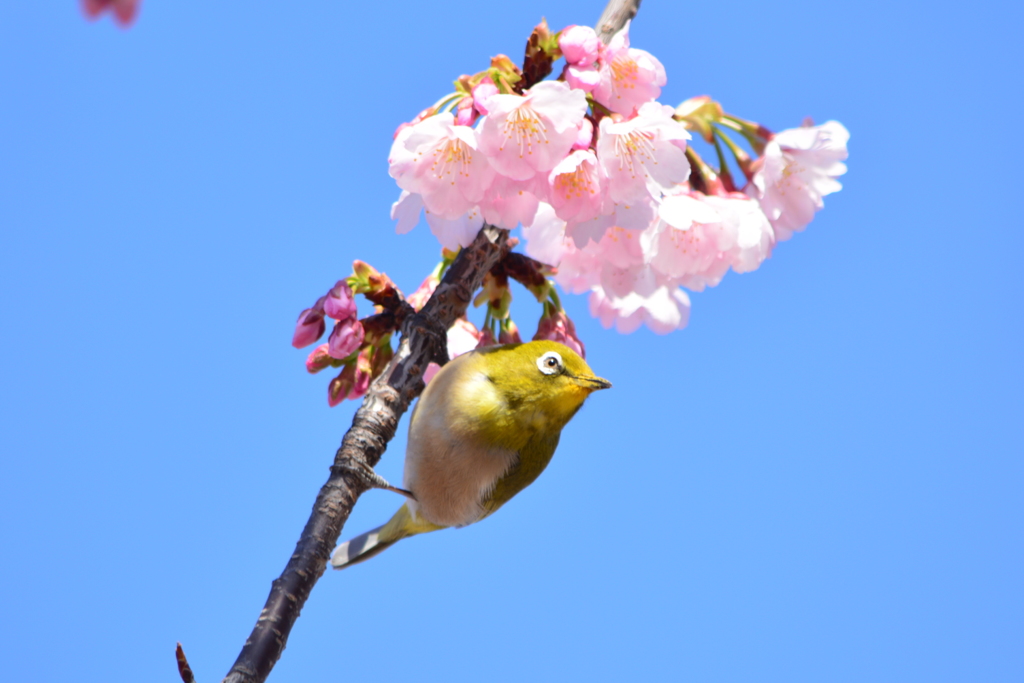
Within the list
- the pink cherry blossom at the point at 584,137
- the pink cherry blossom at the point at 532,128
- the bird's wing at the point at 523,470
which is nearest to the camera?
the pink cherry blossom at the point at 532,128

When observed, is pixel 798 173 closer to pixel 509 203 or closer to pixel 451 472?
pixel 509 203

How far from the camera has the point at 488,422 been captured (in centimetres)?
235

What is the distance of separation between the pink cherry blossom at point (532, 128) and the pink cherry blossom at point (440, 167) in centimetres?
8

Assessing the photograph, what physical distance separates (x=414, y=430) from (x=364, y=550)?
2.30 ft

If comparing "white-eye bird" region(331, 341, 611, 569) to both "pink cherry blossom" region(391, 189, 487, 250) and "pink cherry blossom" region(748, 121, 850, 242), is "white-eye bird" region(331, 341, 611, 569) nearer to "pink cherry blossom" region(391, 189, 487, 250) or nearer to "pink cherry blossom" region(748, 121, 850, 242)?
"pink cherry blossom" region(391, 189, 487, 250)

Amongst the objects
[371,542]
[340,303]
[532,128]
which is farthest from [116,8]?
[371,542]

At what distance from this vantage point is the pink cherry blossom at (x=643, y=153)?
207cm

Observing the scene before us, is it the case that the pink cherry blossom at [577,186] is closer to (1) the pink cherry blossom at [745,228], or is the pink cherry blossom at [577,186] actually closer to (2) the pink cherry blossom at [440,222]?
(2) the pink cherry blossom at [440,222]

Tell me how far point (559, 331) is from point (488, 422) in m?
0.51

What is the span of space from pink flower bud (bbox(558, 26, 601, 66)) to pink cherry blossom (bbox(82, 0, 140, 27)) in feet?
5.47

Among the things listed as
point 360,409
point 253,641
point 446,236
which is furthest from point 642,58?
point 253,641

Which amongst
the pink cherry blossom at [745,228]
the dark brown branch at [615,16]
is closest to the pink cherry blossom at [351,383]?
the pink cherry blossom at [745,228]

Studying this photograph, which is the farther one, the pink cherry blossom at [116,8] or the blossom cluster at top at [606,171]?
the blossom cluster at top at [606,171]

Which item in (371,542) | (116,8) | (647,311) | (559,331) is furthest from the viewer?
(647,311)
